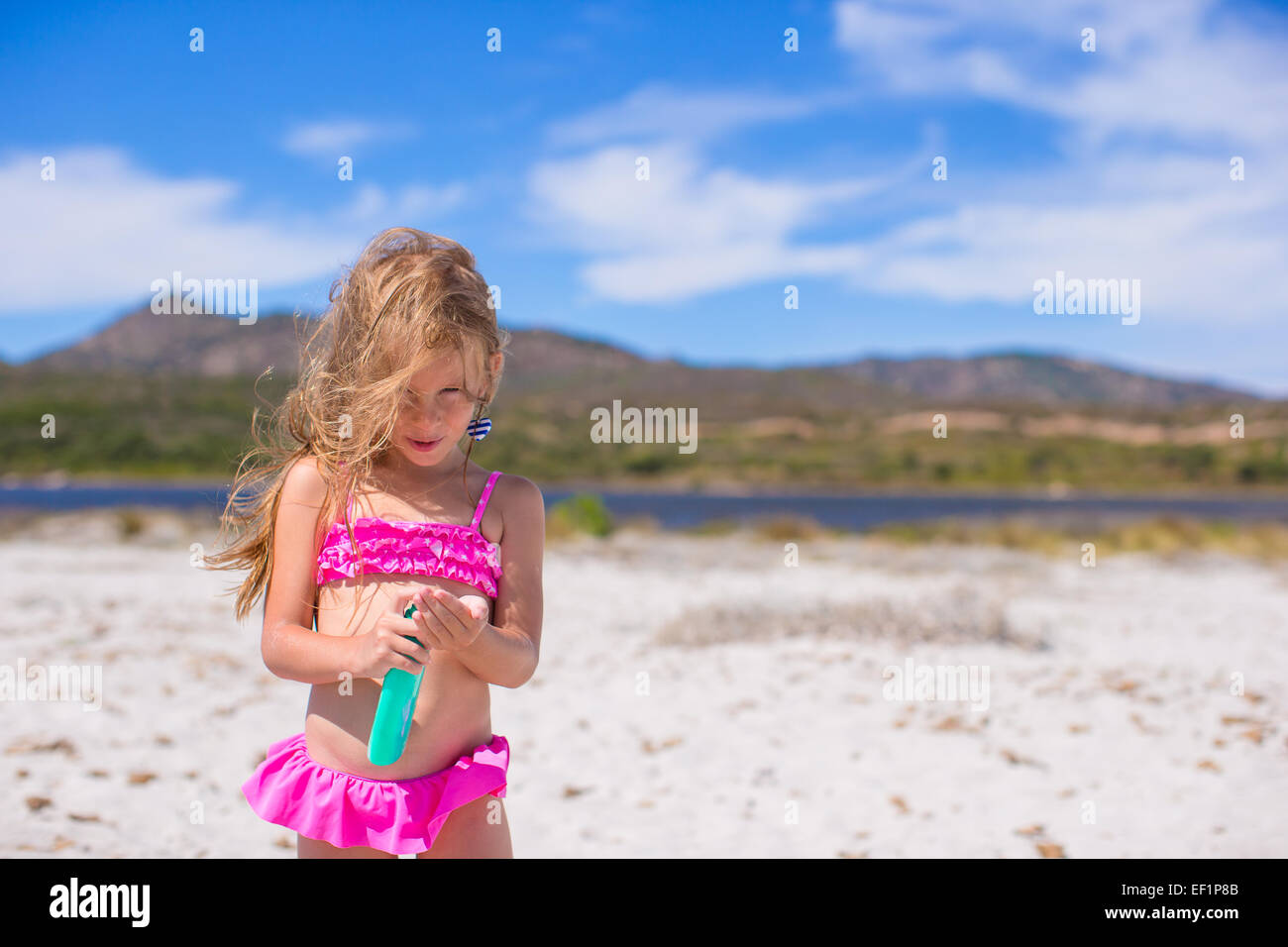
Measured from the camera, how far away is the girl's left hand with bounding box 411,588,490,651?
1.49m

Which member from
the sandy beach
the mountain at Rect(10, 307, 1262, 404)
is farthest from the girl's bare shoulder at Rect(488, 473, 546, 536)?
the mountain at Rect(10, 307, 1262, 404)

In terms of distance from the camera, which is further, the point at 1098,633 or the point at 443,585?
the point at 1098,633

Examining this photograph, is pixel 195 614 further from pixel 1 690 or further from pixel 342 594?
pixel 342 594

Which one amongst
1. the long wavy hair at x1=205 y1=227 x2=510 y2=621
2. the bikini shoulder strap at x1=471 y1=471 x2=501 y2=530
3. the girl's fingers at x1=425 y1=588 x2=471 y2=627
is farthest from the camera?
the bikini shoulder strap at x1=471 y1=471 x2=501 y2=530

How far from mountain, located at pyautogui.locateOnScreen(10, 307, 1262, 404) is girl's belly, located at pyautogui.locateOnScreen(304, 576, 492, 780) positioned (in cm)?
4224

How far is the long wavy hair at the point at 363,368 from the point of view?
5.47 feet

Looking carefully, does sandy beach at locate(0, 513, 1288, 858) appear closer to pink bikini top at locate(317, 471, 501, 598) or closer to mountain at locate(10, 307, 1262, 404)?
pink bikini top at locate(317, 471, 501, 598)

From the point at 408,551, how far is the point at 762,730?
13.3ft

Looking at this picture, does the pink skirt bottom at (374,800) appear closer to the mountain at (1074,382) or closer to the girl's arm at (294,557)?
the girl's arm at (294,557)

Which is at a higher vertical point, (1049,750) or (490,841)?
(490,841)

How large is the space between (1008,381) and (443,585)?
7897 inches

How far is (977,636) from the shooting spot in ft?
25.0
